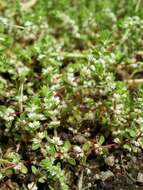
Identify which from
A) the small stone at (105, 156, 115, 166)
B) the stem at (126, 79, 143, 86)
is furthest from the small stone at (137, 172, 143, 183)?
the stem at (126, 79, 143, 86)

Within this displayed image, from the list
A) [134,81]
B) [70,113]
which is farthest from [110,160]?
[134,81]

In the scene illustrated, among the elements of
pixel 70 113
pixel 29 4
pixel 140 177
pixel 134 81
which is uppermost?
pixel 29 4

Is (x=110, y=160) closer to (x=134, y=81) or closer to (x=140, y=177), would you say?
(x=140, y=177)

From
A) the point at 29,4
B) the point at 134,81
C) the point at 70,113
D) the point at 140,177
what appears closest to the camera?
the point at 140,177

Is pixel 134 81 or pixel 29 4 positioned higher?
pixel 29 4

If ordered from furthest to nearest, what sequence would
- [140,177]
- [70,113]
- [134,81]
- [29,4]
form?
1. [29,4]
2. [134,81]
3. [70,113]
4. [140,177]

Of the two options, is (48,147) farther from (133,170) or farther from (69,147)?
(133,170)

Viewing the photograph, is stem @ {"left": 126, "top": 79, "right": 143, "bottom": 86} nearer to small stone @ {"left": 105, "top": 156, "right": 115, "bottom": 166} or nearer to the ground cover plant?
the ground cover plant

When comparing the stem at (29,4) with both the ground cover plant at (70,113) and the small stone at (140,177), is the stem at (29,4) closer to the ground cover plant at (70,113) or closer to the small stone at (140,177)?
the ground cover plant at (70,113)

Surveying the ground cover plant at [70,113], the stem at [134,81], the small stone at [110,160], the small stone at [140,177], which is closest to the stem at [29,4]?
the ground cover plant at [70,113]

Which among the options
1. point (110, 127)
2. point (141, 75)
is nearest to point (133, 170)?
point (110, 127)
